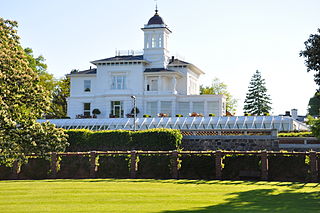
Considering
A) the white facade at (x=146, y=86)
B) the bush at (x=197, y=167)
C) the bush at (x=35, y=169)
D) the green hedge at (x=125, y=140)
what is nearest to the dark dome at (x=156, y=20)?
the white facade at (x=146, y=86)

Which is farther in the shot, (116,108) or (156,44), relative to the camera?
(156,44)

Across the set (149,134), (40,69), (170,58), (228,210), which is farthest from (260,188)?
(40,69)

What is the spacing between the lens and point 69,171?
30516 millimetres

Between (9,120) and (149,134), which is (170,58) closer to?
(149,134)

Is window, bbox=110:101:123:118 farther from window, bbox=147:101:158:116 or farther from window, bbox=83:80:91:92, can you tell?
window, bbox=83:80:91:92

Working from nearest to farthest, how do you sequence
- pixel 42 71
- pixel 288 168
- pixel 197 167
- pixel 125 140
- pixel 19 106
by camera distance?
pixel 19 106
pixel 288 168
pixel 197 167
pixel 125 140
pixel 42 71

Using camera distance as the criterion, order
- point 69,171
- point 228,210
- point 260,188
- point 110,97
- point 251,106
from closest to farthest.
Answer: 1. point 228,210
2. point 260,188
3. point 69,171
4. point 110,97
5. point 251,106

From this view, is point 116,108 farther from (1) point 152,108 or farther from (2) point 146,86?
(2) point 146,86

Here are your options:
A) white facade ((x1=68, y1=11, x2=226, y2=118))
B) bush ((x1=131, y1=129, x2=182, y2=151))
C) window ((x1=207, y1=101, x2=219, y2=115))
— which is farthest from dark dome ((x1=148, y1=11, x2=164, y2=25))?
bush ((x1=131, y1=129, x2=182, y2=151))

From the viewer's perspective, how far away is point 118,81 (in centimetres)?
5666

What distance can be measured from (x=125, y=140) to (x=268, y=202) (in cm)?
1833

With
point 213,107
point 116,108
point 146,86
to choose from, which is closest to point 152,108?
point 146,86

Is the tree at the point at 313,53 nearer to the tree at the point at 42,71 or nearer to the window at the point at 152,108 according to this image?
the window at the point at 152,108

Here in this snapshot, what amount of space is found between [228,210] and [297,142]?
675 inches
